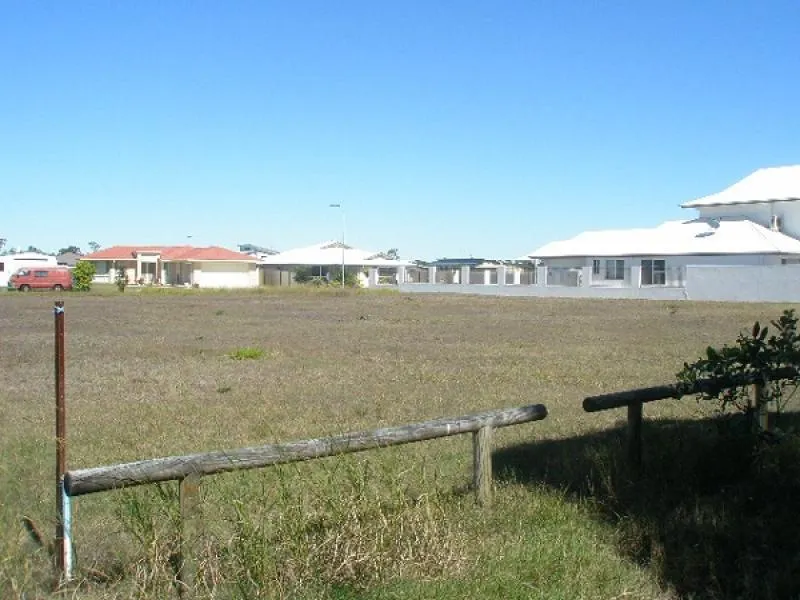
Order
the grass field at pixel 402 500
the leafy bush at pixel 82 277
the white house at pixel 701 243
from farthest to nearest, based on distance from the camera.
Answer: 1. the leafy bush at pixel 82 277
2. the white house at pixel 701 243
3. the grass field at pixel 402 500

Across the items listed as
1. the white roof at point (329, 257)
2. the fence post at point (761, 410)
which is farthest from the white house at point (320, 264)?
the fence post at point (761, 410)

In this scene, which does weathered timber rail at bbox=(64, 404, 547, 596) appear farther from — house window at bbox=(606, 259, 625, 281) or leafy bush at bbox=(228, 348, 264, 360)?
house window at bbox=(606, 259, 625, 281)

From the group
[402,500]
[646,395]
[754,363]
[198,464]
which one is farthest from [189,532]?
[754,363]

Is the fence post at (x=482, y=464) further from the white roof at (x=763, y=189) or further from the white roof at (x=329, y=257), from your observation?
the white roof at (x=329, y=257)

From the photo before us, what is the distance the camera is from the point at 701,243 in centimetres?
6119

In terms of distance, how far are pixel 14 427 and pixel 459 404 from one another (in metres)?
5.35

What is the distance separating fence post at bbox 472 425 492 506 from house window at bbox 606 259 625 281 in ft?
191

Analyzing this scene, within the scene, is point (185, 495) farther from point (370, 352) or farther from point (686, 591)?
point (370, 352)

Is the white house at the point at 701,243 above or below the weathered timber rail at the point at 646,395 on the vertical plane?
above

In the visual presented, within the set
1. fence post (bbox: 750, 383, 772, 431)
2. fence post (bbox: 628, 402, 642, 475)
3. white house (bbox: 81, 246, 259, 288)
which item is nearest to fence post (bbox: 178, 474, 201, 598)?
fence post (bbox: 628, 402, 642, 475)

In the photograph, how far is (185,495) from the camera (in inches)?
193

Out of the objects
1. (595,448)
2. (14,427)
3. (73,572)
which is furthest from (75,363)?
(73,572)

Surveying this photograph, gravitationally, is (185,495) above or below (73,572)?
above

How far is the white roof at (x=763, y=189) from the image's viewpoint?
6519cm
